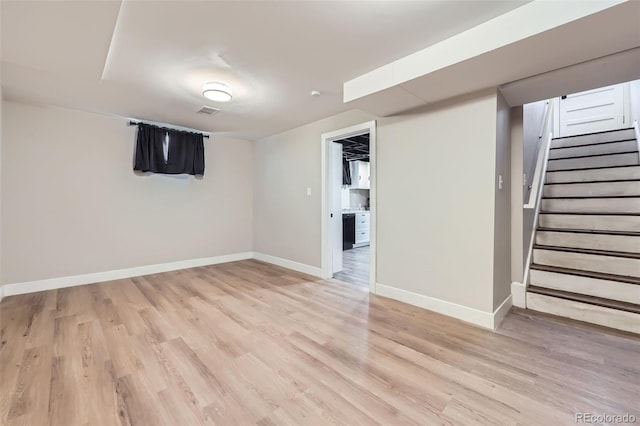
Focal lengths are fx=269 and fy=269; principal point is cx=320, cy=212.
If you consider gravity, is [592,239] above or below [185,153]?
below

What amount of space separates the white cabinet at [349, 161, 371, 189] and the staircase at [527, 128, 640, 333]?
172 inches

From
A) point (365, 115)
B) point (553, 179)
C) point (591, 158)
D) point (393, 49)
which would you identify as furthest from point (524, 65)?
point (591, 158)

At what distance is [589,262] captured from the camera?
9.23ft

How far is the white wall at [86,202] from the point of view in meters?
3.34

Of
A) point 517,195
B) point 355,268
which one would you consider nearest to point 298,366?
point 517,195

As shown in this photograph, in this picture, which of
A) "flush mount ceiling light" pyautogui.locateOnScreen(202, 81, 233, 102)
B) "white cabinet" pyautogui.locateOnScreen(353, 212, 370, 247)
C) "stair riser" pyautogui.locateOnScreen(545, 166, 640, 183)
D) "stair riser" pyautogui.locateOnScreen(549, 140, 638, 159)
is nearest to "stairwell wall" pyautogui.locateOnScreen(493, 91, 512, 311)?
"stair riser" pyautogui.locateOnScreen(545, 166, 640, 183)

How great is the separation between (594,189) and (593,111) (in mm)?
2391

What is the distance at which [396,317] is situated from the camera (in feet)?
8.65

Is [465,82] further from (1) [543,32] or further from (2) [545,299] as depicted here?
(2) [545,299]

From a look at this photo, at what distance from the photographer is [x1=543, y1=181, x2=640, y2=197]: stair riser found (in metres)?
3.24

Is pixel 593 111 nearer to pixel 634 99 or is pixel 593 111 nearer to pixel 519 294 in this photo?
pixel 634 99

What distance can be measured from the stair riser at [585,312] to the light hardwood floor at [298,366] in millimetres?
146

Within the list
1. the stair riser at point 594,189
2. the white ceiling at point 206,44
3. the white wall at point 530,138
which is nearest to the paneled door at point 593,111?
the white wall at point 530,138

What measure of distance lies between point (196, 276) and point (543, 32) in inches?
181
